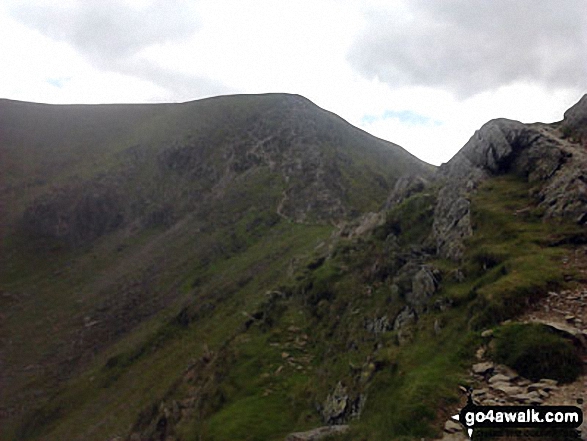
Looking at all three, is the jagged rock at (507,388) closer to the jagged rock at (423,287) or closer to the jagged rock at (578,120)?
the jagged rock at (423,287)

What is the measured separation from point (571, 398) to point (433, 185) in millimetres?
28863

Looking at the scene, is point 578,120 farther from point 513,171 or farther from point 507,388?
point 507,388

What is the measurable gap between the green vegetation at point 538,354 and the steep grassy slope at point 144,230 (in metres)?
38.6

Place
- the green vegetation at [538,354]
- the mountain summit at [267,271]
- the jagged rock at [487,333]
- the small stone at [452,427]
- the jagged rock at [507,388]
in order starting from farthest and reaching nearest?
the mountain summit at [267,271] < the jagged rock at [487,333] < the green vegetation at [538,354] < the jagged rock at [507,388] < the small stone at [452,427]

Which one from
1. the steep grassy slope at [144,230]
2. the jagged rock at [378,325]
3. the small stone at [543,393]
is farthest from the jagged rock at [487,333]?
the steep grassy slope at [144,230]

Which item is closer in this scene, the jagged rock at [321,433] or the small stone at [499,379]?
the small stone at [499,379]

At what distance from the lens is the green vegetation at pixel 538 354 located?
1408 cm

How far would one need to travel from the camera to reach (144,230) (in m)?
125

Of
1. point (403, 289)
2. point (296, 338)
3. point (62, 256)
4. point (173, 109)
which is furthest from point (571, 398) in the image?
point (173, 109)

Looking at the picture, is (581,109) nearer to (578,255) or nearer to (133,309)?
(578,255)

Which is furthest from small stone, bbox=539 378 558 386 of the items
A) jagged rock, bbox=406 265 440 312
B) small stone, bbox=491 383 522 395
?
jagged rock, bbox=406 265 440 312

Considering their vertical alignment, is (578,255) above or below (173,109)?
below

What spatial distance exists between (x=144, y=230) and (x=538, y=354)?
4733 inches

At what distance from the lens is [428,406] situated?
14000 mm
